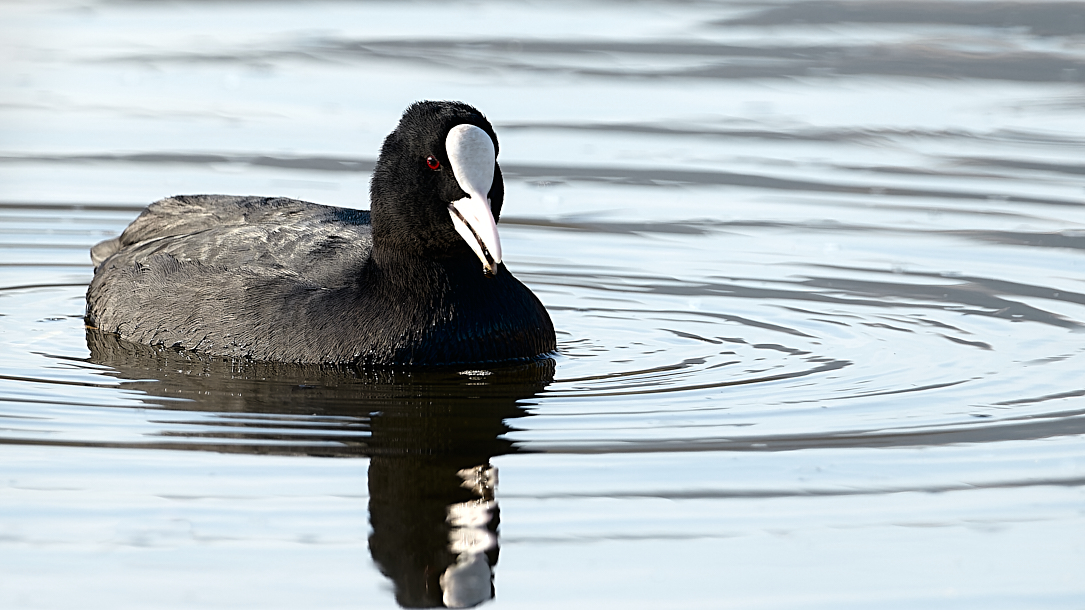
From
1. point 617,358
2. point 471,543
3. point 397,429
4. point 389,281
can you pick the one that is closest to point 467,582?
point 471,543

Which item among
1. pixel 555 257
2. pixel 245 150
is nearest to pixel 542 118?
pixel 245 150

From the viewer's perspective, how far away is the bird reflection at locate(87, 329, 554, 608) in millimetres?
4668

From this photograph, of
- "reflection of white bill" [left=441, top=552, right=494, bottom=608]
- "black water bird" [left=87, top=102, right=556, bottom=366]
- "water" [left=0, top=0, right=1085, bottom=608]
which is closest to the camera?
"reflection of white bill" [left=441, top=552, right=494, bottom=608]

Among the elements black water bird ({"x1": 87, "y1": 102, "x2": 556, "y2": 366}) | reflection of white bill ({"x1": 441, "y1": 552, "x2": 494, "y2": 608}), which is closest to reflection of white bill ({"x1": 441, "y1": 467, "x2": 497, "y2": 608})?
reflection of white bill ({"x1": 441, "y1": 552, "x2": 494, "y2": 608})

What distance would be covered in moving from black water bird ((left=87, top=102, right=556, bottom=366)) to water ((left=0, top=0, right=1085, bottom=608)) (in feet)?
0.49

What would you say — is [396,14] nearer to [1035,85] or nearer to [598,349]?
[1035,85]

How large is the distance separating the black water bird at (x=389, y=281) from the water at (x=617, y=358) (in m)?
0.15

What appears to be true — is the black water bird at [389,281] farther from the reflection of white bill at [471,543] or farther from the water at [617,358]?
the reflection of white bill at [471,543]

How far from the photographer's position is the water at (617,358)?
15.2 feet

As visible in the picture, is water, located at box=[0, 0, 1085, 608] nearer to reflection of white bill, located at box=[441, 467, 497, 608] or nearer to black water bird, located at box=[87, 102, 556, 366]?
reflection of white bill, located at box=[441, 467, 497, 608]

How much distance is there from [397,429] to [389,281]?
3.27 feet

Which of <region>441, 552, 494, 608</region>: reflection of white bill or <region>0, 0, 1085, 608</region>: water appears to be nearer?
<region>441, 552, 494, 608</region>: reflection of white bill

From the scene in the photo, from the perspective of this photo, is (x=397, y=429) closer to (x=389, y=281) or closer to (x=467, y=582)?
(x=389, y=281)

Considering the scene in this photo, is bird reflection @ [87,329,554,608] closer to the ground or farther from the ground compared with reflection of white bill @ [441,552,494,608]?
closer to the ground
